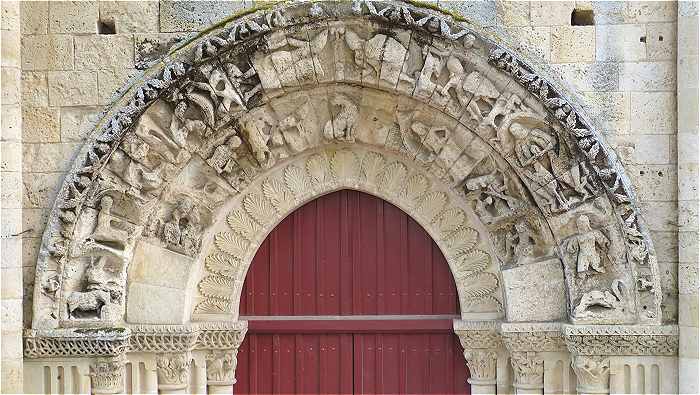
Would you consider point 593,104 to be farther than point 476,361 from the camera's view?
No

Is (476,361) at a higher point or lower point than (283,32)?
lower

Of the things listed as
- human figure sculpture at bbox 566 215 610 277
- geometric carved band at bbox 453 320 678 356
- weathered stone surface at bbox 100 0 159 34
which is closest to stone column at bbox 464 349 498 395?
geometric carved band at bbox 453 320 678 356

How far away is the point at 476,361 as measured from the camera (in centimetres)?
737

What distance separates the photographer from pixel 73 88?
7.12 m

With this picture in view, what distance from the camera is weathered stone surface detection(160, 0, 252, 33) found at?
710 cm

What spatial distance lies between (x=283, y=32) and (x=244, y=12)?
1.10 feet

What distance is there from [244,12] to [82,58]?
1251 millimetres

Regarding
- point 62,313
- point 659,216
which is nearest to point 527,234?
point 659,216

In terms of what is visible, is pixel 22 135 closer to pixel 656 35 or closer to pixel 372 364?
pixel 372 364

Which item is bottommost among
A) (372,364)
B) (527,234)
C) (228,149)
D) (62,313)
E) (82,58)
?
(372,364)

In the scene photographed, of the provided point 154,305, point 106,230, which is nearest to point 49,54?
point 106,230

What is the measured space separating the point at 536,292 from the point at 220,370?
8.11 feet

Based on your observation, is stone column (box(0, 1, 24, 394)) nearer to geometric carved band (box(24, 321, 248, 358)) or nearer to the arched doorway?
geometric carved band (box(24, 321, 248, 358))

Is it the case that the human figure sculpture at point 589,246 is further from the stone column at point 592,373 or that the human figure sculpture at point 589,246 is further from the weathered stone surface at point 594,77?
the weathered stone surface at point 594,77
